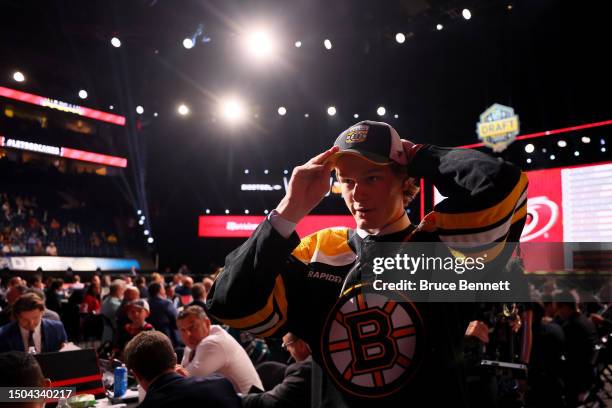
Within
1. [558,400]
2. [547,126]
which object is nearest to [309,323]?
[558,400]

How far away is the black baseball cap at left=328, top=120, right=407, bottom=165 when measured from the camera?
4.42ft

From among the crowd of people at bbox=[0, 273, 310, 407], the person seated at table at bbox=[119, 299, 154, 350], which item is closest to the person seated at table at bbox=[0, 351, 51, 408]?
the crowd of people at bbox=[0, 273, 310, 407]

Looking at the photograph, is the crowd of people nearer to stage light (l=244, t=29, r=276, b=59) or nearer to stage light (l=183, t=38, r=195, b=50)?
stage light (l=244, t=29, r=276, b=59)

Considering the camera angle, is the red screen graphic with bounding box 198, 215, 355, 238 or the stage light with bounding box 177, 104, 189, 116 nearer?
the stage light with bounding box 177, 104, 189, 116

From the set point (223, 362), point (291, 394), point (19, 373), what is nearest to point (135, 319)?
point (223, 362)

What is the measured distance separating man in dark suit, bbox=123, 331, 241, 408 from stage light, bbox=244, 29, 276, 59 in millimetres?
9782

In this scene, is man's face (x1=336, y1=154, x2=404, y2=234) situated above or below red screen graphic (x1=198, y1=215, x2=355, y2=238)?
below

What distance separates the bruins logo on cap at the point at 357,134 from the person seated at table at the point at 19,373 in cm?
196

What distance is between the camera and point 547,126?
12.7 metres

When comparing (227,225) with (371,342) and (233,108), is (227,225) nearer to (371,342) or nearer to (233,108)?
(233,108)

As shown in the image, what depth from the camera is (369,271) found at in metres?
1.34

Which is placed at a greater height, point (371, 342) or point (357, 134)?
point (357, 134)

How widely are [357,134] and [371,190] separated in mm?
163

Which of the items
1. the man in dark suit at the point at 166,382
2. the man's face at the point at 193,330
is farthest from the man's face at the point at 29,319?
the man in dark suit at the point at 166,382
